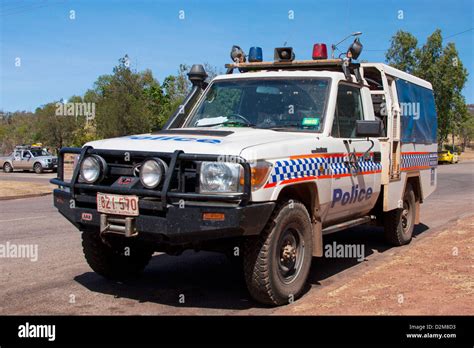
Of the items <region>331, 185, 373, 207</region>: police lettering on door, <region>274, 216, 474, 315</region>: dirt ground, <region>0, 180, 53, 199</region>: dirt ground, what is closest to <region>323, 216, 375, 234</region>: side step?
<region>331, 185, 373, 207</region>: police lettering on door

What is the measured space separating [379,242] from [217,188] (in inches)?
201

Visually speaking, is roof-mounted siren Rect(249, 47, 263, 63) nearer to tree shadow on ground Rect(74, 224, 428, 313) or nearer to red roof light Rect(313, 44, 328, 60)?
red roof light Rect(313, 44, 328, 60)

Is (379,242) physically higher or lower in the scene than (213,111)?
lower

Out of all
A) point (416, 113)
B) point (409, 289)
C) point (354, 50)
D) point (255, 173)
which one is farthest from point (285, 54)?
point (409, 289)

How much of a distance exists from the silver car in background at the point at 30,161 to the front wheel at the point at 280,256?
33122 mm

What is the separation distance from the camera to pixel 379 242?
30.0 feet

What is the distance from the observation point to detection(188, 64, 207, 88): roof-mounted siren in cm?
733

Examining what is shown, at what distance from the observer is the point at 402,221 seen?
8.75m

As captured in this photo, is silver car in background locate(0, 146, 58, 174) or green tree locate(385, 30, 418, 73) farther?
green tree locate(385, 30, 418, 73)

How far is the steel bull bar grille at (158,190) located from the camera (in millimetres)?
4699

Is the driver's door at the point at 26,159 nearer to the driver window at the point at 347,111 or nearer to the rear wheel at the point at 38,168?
the rear wheel at the point at 38,168

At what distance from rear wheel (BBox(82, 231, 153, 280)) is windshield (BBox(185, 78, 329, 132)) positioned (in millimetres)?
1692

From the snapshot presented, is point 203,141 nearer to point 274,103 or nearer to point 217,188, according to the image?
point 217,188
